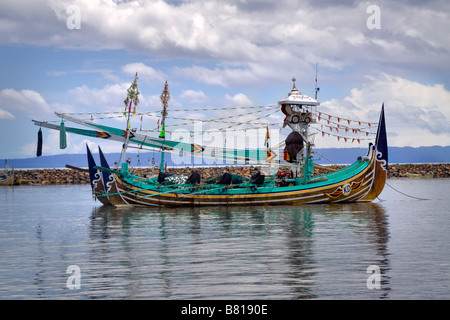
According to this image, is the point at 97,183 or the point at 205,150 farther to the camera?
the point at 97,183

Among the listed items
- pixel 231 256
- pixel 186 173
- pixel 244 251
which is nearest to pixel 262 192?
pixel 244 251

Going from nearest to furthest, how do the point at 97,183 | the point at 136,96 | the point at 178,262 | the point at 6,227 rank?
the point at 178,262, the point at 6,227, the point at 136,96, the point at 97,183

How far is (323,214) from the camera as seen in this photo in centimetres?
3278

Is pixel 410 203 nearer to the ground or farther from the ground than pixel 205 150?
nearer to the ground

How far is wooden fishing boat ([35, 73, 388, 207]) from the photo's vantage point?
3819 centimetres

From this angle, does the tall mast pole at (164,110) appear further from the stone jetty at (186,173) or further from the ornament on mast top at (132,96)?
the stone jetty at (186,173)

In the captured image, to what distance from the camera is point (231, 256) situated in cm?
1912

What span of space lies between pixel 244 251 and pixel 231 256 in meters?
1.10

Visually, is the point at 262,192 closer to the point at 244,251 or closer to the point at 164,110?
the point at 164,110

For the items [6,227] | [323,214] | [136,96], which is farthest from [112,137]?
[323,214]

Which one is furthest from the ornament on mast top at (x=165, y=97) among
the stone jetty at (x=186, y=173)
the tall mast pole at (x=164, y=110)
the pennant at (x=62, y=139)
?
the stone jetty at (x=186, y=173)

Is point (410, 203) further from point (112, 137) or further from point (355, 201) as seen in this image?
point (112, 137)
